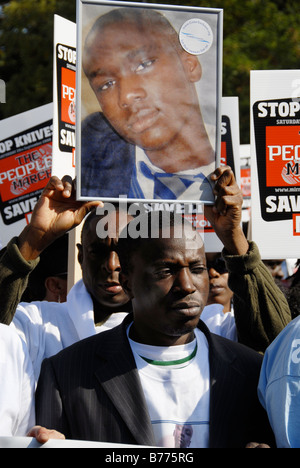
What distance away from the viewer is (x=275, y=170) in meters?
3.81

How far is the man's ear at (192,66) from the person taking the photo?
127 inches

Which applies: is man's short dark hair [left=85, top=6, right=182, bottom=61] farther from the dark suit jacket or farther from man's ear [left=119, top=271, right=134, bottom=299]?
the dark suit jacket

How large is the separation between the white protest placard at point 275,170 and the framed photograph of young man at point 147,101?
0.62m

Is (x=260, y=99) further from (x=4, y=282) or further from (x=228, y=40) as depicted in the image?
(x=228, y=40)

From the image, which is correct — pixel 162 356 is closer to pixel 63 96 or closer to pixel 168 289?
pixel 168 289

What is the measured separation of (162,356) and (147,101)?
0.99 meters

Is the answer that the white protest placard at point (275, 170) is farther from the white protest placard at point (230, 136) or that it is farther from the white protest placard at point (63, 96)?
the white protest placard at point (63, 96)

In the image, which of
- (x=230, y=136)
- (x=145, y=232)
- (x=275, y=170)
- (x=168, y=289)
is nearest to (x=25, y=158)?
(x=230, y=136)

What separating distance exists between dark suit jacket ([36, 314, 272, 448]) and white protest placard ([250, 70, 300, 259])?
3.36 ft

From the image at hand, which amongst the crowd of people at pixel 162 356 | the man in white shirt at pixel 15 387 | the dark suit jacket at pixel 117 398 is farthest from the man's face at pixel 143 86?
the man in white shirt at pixel 15 387

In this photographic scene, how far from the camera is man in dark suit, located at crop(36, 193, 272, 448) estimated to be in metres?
2.69

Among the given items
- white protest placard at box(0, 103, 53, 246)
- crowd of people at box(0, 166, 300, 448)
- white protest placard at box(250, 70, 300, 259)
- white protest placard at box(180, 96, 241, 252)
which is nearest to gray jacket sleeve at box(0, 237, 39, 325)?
crowd of people at box(0, 166, 300, 448)

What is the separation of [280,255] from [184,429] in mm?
1277
